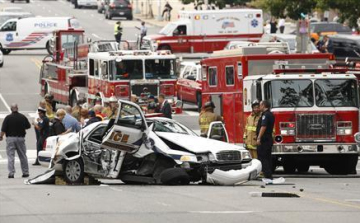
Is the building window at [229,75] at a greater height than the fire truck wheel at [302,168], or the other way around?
the building window at [229,75]

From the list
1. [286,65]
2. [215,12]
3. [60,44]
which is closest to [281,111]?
[286,65]

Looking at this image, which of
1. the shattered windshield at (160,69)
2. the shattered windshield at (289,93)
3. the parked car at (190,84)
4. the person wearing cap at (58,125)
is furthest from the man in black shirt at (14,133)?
the parked car at (190,84)

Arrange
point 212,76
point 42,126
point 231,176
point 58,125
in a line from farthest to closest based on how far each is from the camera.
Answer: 1. point 212,76
2. point 42,126
3. point 58,125
4. point 231,176

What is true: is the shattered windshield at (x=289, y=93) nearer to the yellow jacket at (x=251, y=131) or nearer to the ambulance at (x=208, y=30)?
the yellow jacket at (x=251, y=131)

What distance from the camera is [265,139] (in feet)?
73.2

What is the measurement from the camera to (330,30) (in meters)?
66.4

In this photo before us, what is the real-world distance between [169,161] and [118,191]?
137 cm

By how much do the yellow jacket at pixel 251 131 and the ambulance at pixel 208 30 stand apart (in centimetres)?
3788

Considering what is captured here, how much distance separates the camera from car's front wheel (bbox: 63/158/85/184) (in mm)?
21672

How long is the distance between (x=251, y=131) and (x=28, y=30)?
44852 millimetres

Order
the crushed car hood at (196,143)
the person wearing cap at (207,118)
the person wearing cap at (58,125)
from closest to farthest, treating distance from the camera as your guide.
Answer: the crushed car hood at (196,143) → the person wearing cap at (207,118) → the person wearing cap at (58,125)

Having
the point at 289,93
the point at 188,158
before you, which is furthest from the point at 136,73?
the point at 188,158

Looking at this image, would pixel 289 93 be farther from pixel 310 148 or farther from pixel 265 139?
pixel 265 139

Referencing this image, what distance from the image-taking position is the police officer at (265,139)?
72.7 feet
